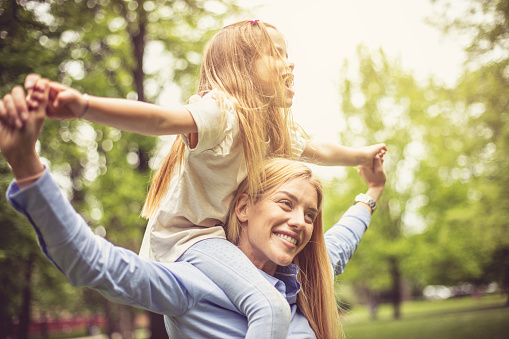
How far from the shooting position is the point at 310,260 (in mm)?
2033

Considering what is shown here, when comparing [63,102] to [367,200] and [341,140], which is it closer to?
[367,200]

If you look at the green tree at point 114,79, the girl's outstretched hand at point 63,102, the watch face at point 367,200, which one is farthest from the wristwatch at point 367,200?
the green tree at point 114,79

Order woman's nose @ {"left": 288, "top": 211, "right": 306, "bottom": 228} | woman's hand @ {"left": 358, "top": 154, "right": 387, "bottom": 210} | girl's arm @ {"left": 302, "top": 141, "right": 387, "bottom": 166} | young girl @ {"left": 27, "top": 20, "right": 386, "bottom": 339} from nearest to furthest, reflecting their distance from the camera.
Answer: young girl @ {"left": 27, "top": 20, "right": 386, "bottom": 339}
woman's nose @ {"left": 288, "top": 211, "right": 306, "bottom": 228}
girl's arm @ {"left": 302, "top": 141, "right": 387, "bottom": 166}
woman's hand @ {"left": 358, "top": 154, "right": 387, "bottom": 210}

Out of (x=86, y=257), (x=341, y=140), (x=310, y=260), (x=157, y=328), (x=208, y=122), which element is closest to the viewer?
(x=86, y=257)

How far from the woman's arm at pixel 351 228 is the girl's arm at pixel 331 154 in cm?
18

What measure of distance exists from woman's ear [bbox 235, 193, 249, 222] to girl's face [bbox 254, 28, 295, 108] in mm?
369

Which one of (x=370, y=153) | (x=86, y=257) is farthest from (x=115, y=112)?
(x=370, y=153)

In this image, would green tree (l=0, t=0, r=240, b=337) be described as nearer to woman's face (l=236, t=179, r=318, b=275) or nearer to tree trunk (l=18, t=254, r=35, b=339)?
tree trunk (l=18, t=254, r=35, b=339)

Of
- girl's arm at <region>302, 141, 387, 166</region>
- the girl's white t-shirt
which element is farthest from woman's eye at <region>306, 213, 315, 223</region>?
girl's arm at <region>302, 141, 387, 166</region>

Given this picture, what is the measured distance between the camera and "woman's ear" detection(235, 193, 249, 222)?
1.78 metres

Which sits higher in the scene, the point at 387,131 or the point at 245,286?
the point at 245,286

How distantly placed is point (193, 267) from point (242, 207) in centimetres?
32

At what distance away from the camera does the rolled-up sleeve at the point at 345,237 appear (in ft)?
7.41

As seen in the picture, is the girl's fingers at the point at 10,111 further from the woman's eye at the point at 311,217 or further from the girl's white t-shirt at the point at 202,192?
the woman's eye at the point at 311,217
